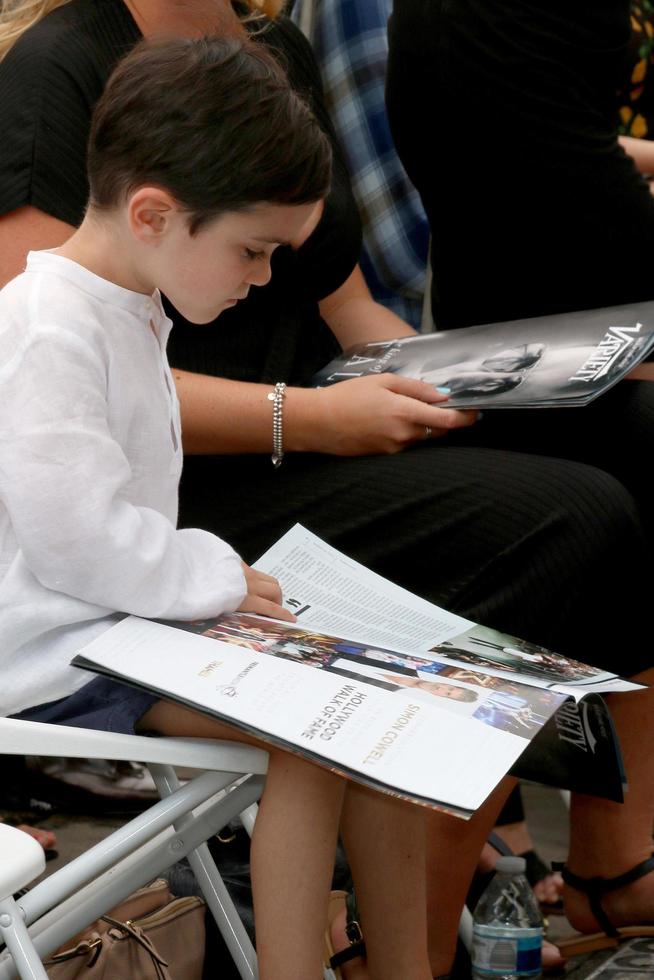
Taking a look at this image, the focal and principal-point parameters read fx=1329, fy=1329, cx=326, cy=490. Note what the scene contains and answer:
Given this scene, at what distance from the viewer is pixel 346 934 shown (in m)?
1.66

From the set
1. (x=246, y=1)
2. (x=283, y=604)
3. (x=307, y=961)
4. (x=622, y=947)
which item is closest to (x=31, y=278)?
(x=283, y=604)

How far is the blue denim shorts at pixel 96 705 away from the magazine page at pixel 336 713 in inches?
2.5

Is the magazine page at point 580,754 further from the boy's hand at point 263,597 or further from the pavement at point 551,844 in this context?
the pavement at point 551,844

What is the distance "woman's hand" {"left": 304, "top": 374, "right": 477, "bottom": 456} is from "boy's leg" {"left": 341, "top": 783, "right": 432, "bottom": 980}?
19.4 inches

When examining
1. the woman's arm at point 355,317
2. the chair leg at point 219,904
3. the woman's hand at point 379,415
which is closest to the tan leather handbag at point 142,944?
the chair leg at point 219,904

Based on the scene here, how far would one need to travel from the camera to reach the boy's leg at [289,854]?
4.20ft

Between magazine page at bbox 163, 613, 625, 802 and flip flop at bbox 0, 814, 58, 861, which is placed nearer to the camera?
magazine page at bbox 163, 613, 625, 802

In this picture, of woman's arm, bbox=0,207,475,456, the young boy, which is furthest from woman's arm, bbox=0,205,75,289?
the young boy

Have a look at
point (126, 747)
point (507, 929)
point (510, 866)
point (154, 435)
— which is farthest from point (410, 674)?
point (510, 866)

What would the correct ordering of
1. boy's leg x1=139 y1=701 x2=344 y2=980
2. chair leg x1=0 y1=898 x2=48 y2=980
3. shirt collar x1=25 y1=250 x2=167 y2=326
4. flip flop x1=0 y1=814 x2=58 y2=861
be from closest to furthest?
chair leg x1=0 y1=898 x2=48 y2=980 → boy's leg x1=139 y1=701 x2=344 y2=980 → shirt collar x1=25 y1=250 x2=167 y2=326 → flip flop x1=0 y1=814 x2=58 y2=861

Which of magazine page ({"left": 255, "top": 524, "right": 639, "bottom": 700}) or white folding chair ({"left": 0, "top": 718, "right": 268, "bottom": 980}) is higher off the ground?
magazine page ({"left": 255, "top": 524, "right": 639, "bottom": 700})

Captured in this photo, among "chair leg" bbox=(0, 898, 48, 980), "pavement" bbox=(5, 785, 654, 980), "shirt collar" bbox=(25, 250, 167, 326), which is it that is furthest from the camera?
"pavement" bbox=(5, 785, 654, 980)

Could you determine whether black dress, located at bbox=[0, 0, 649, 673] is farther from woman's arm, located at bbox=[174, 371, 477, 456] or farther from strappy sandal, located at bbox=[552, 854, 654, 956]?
strappy sandal, located at bbox=[552, 854, 654, 956]

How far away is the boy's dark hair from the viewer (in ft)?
4.51
